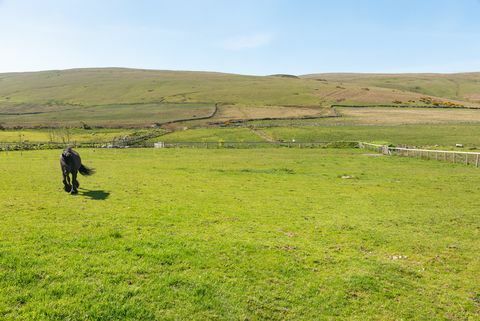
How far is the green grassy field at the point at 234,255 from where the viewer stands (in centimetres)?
812

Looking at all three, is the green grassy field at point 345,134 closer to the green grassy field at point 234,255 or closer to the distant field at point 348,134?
the distant field at point 348,134

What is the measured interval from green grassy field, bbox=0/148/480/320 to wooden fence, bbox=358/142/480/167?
17.0 meters

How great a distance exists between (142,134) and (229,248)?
62836 millimetres

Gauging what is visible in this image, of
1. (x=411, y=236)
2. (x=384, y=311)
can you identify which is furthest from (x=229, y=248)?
(x=411, y=236)

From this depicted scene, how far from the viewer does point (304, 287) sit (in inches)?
358

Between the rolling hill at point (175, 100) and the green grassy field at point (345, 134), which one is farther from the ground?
the rolling hill at point (175, 100)

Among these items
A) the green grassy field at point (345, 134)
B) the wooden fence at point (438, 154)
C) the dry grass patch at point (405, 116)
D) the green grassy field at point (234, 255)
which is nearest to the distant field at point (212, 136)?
the green grassy field at point (345, 134)

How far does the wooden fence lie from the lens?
33.9 meters

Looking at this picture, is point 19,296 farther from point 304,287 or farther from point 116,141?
point 116,141

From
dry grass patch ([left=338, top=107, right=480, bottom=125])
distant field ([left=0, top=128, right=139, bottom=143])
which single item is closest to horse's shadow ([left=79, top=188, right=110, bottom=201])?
distant field ([left=0, top=128, right=139, bottom=143])

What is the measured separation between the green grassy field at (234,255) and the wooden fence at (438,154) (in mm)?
16959

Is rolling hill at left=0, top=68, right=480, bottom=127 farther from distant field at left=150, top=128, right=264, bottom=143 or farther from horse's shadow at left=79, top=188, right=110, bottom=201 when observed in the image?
horse's shadow at left=79, top=188, right=110, bottom=201

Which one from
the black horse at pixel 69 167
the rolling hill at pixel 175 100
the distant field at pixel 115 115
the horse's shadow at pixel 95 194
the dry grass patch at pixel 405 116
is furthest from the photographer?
the rolling hill at pixel 175 100

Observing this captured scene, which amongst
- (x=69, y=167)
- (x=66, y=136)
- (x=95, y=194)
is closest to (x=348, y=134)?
(x=66, y=136)
